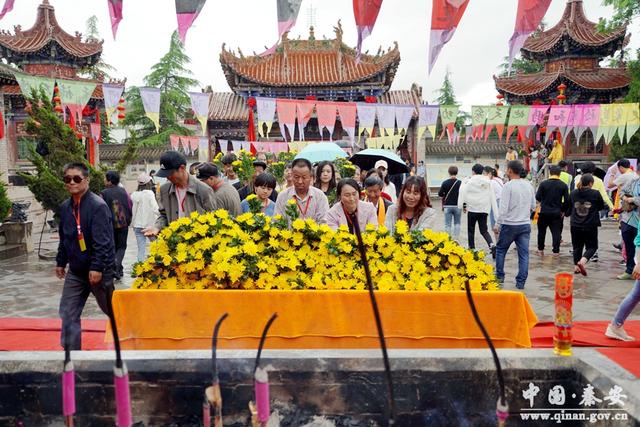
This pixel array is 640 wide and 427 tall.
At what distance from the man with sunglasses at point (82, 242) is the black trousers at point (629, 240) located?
6.04 m

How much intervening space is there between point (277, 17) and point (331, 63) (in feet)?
68.8

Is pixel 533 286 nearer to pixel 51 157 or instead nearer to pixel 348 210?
pixel 348 210

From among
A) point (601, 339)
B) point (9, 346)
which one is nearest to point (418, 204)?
point (601, 339)

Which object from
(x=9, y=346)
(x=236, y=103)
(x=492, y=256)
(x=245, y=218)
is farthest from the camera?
(x=236, y=103)

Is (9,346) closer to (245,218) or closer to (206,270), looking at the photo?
(206,270)

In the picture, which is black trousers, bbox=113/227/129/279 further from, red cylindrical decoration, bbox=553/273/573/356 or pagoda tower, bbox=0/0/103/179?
pagoda tower, bbox=0/0/103/179

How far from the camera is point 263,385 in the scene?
46.1 inches

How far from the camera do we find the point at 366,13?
4.55m

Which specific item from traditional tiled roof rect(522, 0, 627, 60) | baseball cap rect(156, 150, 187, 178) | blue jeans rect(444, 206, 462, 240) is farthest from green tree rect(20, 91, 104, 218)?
traditional tiled roof rect(522, 0, 627, 60)

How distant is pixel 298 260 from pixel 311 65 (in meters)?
22.7

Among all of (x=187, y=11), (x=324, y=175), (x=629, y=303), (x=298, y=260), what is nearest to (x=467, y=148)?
(x=324, y=175)

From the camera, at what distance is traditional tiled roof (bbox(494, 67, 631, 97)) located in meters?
20.1

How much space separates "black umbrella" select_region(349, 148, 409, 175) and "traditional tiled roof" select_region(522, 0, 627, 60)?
16.3 m

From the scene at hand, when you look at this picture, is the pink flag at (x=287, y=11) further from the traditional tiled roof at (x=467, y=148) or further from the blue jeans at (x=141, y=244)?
the traditional tiled roof at (x=467, y=148)
